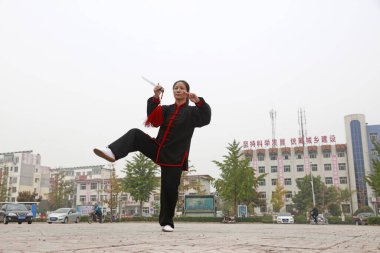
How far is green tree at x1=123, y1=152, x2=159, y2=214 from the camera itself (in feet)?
119

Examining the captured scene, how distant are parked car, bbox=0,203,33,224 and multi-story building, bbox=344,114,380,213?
57788 millimetres

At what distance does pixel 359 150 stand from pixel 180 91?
67252mm

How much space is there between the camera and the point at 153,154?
4.81 m

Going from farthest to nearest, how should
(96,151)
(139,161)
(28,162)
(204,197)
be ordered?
(28,162) → (139,161) → (204,197) → (96,151)

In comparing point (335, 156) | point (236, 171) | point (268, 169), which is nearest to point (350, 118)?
→ point (335, 156)

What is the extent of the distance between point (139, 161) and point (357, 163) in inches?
1799

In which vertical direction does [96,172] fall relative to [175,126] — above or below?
above

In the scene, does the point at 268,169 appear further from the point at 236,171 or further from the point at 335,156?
the point at 236,171

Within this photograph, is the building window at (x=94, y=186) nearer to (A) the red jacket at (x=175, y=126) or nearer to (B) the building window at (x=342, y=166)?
(B) the building window at (x=342, y=166)

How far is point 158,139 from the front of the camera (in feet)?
15.9

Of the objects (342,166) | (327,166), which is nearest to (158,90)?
(342,166)

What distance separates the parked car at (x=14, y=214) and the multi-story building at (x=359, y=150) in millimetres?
57788

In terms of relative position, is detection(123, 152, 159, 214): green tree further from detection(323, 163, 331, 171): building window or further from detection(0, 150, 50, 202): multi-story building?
detection(0, 150, 50, 202): multi-story building

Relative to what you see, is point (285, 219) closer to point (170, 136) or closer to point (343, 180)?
point (170, 136)
